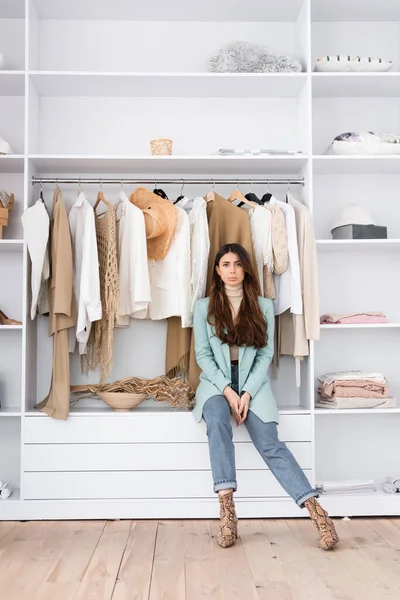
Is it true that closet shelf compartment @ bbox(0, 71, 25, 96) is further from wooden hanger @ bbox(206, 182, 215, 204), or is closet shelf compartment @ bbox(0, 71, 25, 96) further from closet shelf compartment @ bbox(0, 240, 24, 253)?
wooden hanger @ bbox(206, 182, 215, 204)

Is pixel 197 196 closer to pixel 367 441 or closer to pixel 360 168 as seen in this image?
pixel 360 168

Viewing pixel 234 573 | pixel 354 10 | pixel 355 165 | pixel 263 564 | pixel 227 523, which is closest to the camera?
pixel 234 573

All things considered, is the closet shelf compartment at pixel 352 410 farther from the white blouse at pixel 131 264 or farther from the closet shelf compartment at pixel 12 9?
the closet shelf compartment at pixel 12 9

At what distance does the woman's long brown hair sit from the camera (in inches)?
136

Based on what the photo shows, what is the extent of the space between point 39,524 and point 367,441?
1.81 metres

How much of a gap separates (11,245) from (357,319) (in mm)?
1811

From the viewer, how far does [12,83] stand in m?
3.70

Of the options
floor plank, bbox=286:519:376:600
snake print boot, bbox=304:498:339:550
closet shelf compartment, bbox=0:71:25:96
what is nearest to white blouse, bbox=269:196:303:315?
snake print boot, bbox=304:498:339:550

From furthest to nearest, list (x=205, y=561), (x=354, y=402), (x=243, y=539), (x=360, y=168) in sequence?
(x=360, y=168) < (x=354, y=402) < (x=243, y=539) < (x=205, y=561)

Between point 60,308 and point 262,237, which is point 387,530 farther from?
point 60,308

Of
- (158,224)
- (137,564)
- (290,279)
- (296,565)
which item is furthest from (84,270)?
(296,565)

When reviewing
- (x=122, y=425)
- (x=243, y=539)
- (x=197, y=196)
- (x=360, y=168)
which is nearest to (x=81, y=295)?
(x=122, y=425)

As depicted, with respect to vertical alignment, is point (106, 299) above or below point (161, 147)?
below

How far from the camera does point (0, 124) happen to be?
155 inches
